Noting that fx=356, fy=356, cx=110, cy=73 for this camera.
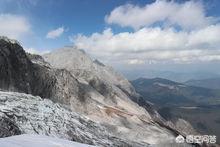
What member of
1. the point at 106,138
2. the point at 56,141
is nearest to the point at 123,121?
the point at 106,138

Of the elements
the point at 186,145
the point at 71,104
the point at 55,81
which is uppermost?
the point at 55,81

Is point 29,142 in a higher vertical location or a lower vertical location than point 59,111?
lower

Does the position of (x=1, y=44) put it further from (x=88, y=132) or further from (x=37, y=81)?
(x=88, y=132)

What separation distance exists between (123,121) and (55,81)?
15.6 m

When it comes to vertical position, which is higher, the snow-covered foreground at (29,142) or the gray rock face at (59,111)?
the gray rock face at (59,111)

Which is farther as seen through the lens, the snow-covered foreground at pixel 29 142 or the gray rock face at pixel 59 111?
the gray rock face at pixel 59 111

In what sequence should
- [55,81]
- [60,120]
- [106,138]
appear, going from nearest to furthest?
[60,120] → [106,138] → [55,81]

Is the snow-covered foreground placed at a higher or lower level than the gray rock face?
lower

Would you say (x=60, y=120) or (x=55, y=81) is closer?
(x=60, y=120)

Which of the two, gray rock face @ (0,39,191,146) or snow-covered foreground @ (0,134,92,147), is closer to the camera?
snow-covered foreground @ (0,134,92,147)

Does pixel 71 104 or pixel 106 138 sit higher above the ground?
pixel 71 104

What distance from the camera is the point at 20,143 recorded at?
12945mm

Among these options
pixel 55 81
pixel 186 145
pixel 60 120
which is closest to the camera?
pixel 60 120

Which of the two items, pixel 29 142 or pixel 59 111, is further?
pixel 59 111
